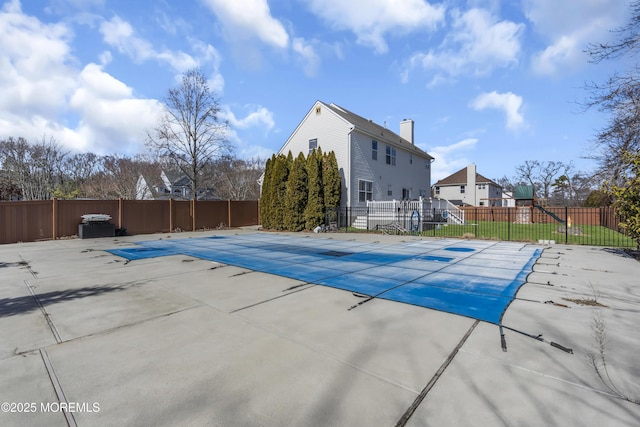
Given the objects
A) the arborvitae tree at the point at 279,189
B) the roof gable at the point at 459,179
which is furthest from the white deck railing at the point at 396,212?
the roof gable at the point at 459,179

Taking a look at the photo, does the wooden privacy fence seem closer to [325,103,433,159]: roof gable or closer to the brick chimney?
[325,103,433,159]: roof gable

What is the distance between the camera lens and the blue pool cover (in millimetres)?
4504

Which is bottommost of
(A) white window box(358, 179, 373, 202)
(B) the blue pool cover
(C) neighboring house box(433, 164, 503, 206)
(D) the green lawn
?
(B) the blue pool cover

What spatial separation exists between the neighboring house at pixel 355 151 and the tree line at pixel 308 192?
94 centimetres

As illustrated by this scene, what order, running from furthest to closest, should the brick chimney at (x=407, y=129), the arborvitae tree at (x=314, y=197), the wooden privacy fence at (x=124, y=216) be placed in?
the brick chimney at (x=407, y=129) < the arborvitae tree at (x=314, y=197) < the wooden privacy fence at (x=124, y=216)

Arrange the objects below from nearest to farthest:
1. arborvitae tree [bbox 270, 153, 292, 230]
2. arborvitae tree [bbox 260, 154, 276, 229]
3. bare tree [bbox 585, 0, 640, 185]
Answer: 1. bare tree [bbox 585, 0, 640, 185]
2. arborvitae tree [bbox 270, 153, 292, 230]
3. arborvitae tree [bbox 260, 154, 276, 229]

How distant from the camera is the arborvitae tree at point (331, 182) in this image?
57.0 feet

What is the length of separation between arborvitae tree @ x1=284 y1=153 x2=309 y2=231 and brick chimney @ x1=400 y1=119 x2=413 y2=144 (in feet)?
47.4

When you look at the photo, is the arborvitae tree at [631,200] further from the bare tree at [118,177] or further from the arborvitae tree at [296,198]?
the bare tree at [118,177]

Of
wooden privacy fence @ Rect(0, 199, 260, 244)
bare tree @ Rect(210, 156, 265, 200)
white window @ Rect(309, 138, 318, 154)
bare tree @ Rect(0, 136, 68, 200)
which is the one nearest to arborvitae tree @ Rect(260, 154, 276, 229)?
white window @ Rect(309, 138, 318, 154)

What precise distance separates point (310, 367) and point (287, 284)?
2.90 m

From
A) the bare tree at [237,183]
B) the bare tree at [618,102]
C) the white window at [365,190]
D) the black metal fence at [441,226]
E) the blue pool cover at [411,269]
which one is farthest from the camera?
the bare tree at [237,183]

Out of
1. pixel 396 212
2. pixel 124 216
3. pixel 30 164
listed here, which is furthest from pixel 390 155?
pixel 30 164

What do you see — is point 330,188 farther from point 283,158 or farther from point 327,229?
point 283,158
